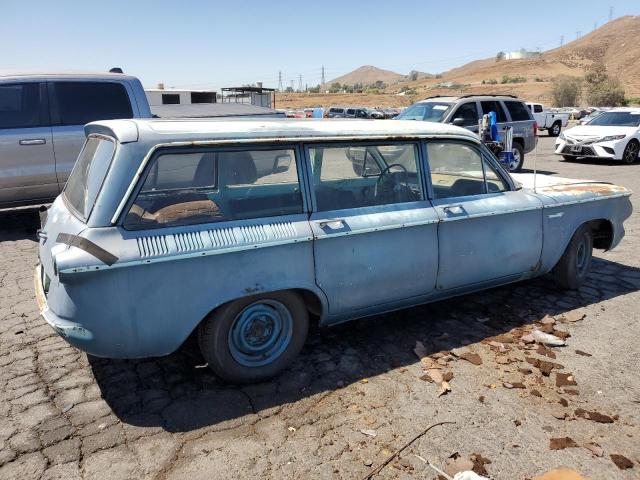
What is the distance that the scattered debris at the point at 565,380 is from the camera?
3378 millimetres

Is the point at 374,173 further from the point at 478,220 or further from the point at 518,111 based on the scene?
the point at 518,111

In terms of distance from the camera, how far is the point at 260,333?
3.35 metres

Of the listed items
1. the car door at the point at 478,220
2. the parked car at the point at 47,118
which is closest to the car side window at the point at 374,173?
the car door at the point at 478,220

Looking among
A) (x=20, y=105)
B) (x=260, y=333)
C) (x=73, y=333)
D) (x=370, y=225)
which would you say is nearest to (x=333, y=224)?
(x=370, y=225)

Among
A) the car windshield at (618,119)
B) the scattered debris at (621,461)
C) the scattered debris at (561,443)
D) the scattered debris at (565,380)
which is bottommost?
the scattered debris at (621,461)

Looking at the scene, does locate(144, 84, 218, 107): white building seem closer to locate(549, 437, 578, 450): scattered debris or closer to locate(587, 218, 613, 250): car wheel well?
locate(587, 218, 613, 250): car wheel well

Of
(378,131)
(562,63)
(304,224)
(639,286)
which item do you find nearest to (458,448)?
(304,224)

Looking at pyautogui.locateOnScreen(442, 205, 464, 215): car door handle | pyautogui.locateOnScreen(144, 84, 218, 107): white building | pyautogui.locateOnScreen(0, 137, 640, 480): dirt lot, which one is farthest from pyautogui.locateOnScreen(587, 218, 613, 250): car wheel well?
pyautogui.locateOnScreen(144, 84, 218, 107): white building

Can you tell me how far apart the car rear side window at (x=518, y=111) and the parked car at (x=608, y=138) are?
2607mm

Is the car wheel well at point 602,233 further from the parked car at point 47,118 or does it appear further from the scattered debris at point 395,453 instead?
the parked car at point 47,118

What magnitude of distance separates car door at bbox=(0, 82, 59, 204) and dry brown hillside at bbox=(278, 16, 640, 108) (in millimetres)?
56582

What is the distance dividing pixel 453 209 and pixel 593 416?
168cm

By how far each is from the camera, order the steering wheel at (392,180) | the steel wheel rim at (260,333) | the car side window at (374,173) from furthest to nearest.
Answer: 1. the steering wheel at (392,180)
2. the car side window at (374,173)
3. the steel wheel rim at (260,333)

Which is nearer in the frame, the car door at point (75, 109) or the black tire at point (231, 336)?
the black tire at point (231, 336)
